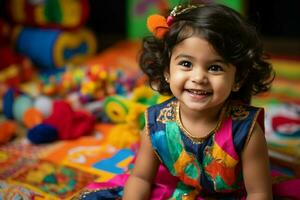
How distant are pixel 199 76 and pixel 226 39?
0.30 feet

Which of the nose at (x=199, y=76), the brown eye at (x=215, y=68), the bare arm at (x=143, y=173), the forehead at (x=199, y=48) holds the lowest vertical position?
the bare arm at (x=143, y=173)

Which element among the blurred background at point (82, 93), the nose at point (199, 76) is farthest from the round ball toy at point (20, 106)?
the nose at point (199, 76)

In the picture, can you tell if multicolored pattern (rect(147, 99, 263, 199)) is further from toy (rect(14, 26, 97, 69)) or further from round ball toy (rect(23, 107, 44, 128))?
toy (rect(14, 26, 97, 69))

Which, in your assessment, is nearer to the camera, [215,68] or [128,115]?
[215,68]

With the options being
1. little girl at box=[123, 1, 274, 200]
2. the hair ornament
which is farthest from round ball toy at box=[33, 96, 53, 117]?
the hair ornament

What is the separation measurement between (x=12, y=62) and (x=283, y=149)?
1402mm

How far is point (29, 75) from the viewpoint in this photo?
2.02 meters

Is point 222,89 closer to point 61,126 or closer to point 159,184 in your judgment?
point 159,184

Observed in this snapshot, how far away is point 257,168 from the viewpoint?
0.88m

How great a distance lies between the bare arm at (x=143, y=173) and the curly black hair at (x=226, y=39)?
0.19m

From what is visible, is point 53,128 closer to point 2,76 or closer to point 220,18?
point 2,76

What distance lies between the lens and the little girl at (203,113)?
2.69ft

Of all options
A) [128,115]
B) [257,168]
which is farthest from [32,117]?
[257,168]

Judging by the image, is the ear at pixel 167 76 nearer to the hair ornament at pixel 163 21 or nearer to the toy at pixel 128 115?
the hair ornament at pixel 163 21
